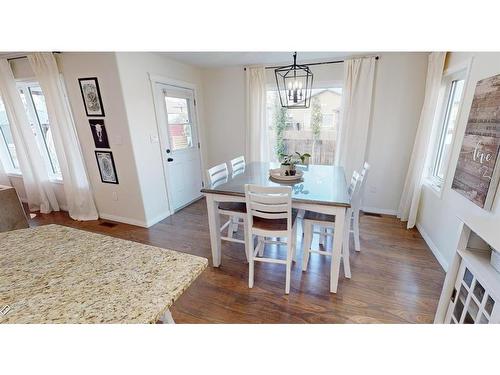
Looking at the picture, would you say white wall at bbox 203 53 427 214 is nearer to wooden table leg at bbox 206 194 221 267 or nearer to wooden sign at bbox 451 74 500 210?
wooden sign at bbox 451 74 500 210

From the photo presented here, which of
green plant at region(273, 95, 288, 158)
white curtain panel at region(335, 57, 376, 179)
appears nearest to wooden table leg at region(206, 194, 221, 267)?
green plant at region(273, 95, 288, 158)

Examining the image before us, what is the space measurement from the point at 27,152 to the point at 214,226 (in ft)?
11.5

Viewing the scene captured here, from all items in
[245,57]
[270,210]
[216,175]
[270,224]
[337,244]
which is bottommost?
[337,244]

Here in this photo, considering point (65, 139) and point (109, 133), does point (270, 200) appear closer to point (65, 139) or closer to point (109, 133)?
point (109, 133)

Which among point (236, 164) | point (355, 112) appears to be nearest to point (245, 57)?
point (236, 164)

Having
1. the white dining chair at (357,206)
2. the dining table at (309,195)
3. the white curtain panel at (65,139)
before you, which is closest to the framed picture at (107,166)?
the white curtain panel at (65,139)

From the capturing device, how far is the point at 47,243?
3.01ft

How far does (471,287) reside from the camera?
109cm

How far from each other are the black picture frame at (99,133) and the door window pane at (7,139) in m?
1.99

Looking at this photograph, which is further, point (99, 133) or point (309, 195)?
point (99, 133)

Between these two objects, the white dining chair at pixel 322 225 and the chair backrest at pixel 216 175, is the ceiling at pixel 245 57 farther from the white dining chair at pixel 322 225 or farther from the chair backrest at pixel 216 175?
the white dining chair at pixel 322 225

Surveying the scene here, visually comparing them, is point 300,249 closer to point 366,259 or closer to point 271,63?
point 366,259

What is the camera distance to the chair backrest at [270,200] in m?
1.62
